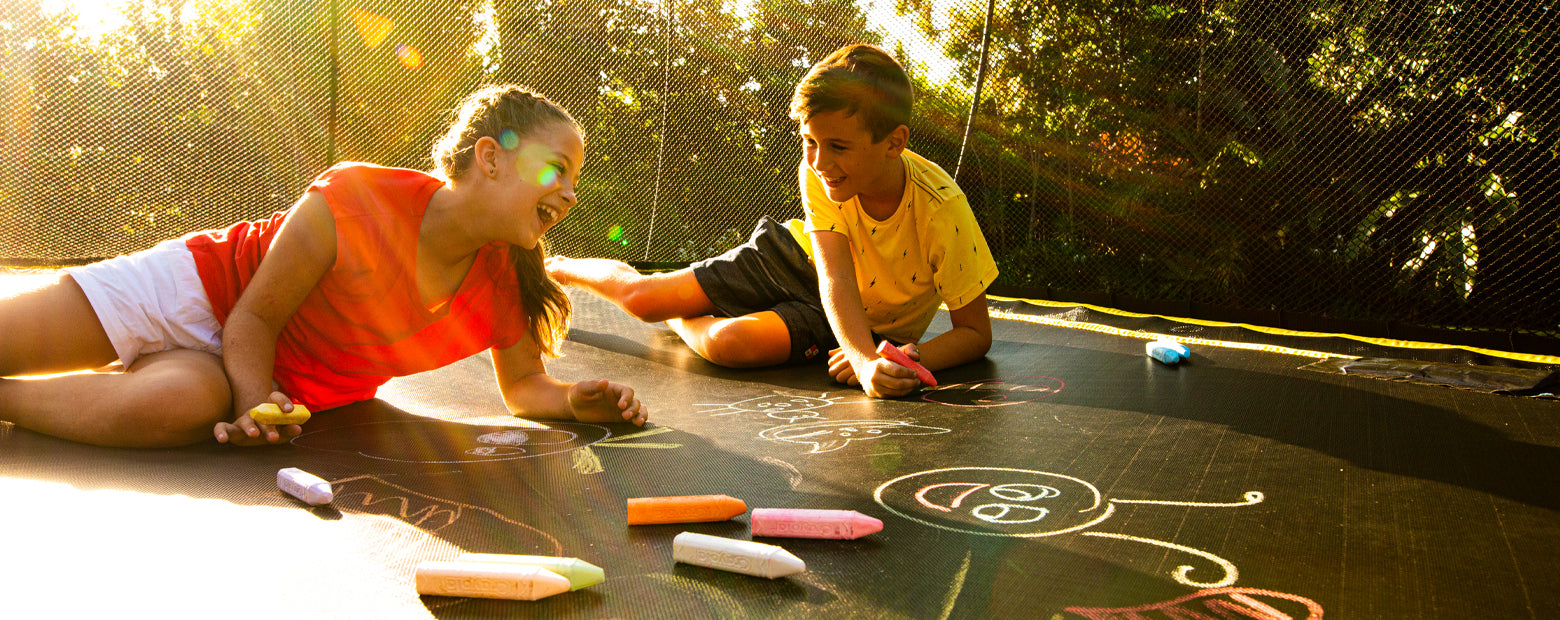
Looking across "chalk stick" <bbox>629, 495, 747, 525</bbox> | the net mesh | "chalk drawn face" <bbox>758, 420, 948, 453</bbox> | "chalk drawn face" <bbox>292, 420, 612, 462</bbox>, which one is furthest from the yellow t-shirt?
the net mesh

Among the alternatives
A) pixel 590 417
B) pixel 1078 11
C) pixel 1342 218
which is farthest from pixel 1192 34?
pixel 590 417

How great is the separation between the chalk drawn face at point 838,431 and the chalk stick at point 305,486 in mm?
550

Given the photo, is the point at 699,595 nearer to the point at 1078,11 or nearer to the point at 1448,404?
the point at 1448,404

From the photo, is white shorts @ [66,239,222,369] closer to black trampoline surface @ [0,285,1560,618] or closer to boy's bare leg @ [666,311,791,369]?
black trampoline surface @ [0,285,1560,618]

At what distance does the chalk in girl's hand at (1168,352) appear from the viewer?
1.85 meters

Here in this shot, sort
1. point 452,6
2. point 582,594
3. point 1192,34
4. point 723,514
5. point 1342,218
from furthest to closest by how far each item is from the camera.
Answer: point 452,6
point 1192,34
point 1342,218
point 723,514
point 582,594

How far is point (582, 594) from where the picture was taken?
2.36ft

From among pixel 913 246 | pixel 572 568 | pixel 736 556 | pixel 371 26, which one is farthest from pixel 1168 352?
pixel 371 26

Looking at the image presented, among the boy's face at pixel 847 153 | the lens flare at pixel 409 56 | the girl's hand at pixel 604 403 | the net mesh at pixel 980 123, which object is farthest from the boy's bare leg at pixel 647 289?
the lens flare at pixel 409 56

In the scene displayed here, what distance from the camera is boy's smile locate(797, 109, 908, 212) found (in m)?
1.59

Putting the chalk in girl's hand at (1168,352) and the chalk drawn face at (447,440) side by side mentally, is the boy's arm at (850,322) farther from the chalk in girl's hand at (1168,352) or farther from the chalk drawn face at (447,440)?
the chalk in girl's hand at (1168,352)

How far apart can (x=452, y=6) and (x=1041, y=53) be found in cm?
270

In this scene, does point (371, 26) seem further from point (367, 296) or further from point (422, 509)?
point (422, 509)

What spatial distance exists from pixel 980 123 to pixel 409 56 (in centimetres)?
Answer: 260
